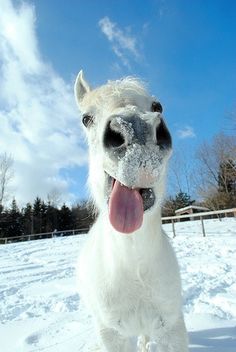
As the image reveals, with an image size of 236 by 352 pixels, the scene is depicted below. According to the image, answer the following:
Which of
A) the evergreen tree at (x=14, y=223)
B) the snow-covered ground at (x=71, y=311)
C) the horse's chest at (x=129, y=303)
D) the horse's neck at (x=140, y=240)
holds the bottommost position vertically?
the snow-covered ground at (x=71, y=311)

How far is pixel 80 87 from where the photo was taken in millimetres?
3031

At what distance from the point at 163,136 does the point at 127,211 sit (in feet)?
1.44

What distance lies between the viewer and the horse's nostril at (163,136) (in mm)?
1809

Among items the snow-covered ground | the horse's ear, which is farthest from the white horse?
the snow-covered ground

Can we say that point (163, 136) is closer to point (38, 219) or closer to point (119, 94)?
point (119, 94)

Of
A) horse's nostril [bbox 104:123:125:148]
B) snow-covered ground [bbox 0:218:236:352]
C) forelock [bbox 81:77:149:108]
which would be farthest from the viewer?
snow-covered ground [bbox 0:218:236:352]

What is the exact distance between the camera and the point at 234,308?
14.1 ft

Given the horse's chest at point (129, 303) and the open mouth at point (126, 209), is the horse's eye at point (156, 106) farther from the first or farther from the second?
the horse's chest at point (129, 303)

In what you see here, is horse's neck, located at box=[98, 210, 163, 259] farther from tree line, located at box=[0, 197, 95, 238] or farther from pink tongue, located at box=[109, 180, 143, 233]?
tree line, located at box=[0, 197, 95, 238]

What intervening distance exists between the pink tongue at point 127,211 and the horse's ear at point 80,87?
1.45 metres

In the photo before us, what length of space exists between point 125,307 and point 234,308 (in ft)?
8.14

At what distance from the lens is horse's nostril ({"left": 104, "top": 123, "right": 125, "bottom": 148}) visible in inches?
69.5

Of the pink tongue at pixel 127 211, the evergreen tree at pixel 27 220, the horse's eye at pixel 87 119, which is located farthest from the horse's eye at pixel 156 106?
the evergreen tree at pixel 27 220

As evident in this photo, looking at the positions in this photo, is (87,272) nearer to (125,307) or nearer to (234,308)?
(125,307)
